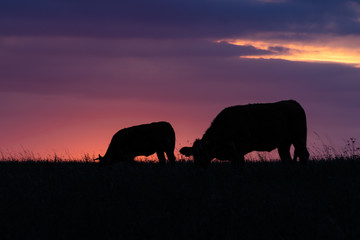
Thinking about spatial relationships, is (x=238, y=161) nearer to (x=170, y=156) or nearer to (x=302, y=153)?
(x=302, y=153)

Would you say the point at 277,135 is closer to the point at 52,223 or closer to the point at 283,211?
the point at 283,211

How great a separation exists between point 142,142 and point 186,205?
11.0m

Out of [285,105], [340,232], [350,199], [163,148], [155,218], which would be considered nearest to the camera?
[340,232]

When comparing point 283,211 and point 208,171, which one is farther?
point 208,171

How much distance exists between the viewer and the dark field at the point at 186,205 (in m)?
8.44

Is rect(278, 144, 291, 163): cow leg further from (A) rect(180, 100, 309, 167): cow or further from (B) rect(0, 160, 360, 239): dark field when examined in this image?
(B) rect(0, 160, 360, 239): dark field

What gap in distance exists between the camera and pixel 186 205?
31.0ft

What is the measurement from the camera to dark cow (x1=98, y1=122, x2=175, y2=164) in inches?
787

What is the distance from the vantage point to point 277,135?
1587cm

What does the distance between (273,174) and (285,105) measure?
488 centimetres

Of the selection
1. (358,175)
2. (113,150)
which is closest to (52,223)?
(358,175)

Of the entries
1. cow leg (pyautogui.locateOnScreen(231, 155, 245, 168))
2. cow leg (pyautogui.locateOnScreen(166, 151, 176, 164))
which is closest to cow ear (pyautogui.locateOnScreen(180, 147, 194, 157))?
cow leg (pyautogui.locateOnScreen(231, 155, 245, 168))

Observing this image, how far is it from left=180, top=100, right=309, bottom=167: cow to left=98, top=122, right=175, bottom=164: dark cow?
186 inches

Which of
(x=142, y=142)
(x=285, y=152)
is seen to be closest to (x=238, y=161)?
(x=285, y=152)
